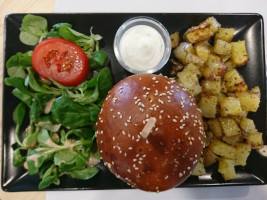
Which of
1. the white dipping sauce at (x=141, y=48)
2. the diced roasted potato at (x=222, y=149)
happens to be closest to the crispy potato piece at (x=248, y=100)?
the diced roasted potato at (x=222, y=149)

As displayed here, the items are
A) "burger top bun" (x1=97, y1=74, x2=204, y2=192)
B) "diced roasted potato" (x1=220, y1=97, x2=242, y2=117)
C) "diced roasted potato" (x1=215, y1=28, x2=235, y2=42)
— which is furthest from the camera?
"diced roasted potato" (x1=215, y1=28, x2=235, y2=42)

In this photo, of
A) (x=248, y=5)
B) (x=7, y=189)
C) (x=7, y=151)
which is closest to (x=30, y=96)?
(x=7, y=151)

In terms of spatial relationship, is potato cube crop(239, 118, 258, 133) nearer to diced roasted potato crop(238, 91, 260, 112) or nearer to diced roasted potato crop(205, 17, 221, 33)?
diced roasted potato crop(238, 91, 260, 112)

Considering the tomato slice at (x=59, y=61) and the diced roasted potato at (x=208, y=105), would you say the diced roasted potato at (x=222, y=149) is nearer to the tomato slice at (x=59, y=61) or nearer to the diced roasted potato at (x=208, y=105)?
the diced roasted potato at (x=208, y=105)

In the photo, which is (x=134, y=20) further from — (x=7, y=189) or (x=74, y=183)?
(x=7, y=189)

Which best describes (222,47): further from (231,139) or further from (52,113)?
(52,113)

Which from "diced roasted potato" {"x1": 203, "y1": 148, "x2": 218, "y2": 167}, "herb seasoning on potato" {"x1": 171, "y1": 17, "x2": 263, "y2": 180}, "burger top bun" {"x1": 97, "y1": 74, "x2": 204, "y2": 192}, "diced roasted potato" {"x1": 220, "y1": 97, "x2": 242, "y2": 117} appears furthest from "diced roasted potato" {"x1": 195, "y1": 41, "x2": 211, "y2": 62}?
"diced roasted potato" {"x1": 203, "y1": 148, "x2": 218, "y2": 167}

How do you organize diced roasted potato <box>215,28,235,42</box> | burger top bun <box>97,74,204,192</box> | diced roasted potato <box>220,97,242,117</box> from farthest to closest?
diced roasted potato <box>215,28,235,42</box> < diced roasted potato <box>220,97,242,117</box> < burger top bun <box>97,74,204,192</box>
